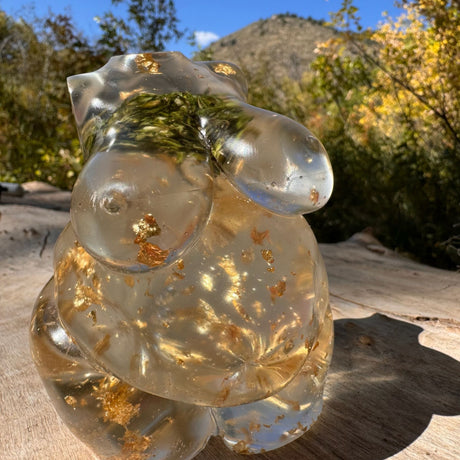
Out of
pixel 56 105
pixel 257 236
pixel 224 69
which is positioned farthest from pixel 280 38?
pixel 257 236

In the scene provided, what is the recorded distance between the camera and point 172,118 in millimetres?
561

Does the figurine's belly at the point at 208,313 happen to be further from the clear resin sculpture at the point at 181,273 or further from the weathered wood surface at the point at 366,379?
the weathered wood surface at the point at 366,379

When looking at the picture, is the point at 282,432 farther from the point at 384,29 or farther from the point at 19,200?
the point at 384,29

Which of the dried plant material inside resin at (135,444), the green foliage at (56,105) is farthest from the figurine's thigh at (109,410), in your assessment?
A: the green foliage at (56,105)

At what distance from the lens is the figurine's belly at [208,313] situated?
1.81 ft

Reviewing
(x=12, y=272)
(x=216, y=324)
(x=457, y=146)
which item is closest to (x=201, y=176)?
(x=216, y=324)

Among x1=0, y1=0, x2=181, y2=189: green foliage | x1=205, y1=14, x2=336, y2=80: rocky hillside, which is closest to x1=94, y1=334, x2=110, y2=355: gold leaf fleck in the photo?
x1=0, y1=0, x2=181, y2=189: green foliage

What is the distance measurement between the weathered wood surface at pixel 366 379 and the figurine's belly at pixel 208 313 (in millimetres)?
207

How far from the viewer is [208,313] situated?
21.9 inches

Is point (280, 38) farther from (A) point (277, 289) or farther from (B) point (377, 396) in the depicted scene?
(A) point (277, 289)

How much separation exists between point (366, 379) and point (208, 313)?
18.2 inches

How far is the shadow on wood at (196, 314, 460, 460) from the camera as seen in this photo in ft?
2.31

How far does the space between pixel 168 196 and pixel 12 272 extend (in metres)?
1.18

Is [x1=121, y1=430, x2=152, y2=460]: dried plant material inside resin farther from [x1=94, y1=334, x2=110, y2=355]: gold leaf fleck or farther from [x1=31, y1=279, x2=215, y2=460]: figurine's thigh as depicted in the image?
[x1=94, y1=334, x2=110, y2=355]: gold leaf fleck
